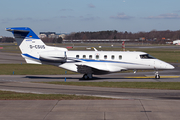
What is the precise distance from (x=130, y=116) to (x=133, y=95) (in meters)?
5.34

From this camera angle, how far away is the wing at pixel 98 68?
25234mm

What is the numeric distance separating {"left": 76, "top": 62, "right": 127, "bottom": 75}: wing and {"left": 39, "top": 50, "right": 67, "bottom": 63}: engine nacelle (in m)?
1.79

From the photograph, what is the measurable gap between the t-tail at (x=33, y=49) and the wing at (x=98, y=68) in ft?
7.63

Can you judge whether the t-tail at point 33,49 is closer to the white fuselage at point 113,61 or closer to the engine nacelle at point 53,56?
the engine nacelle at point 53,56

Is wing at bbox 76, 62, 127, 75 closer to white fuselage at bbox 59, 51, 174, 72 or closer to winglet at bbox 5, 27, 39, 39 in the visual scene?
white fuselage at bbox 59, 51, 174, 72

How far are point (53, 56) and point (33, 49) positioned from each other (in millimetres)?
2551

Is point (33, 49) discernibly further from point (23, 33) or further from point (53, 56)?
point (53, 56)

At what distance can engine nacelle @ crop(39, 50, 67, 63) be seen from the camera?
2562 cm

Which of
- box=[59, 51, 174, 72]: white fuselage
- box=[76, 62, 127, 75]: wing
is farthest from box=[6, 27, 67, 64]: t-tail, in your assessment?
box=[76, 62, 127, 75]: wing

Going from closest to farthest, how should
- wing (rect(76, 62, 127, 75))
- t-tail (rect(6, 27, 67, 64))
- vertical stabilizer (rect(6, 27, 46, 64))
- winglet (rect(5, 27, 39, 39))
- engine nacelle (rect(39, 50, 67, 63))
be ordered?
wing (rect(76, 62, 127, 75)) < engine nacelle (rect(39, 50, 67, 63)) < t-tail (rect(6, 27, 67, 64)) < winglet (rect(5, 27, 39, 39)) < vertical stabilizer (rect(6, 27, 46, 64))

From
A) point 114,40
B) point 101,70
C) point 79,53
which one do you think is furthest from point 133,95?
point 114,40

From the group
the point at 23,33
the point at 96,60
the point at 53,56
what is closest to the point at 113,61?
the point at 96,60

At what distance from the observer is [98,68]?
25.3 m

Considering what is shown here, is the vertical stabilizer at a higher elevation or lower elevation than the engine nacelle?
higher
